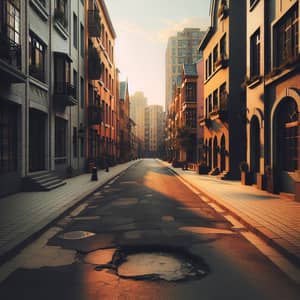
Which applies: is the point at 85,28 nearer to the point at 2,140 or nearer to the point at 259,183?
the point at 2,140

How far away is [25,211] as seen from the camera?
8.90 metres

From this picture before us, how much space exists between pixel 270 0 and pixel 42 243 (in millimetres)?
13978

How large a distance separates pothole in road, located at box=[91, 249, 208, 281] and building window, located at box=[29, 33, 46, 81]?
12194 mm

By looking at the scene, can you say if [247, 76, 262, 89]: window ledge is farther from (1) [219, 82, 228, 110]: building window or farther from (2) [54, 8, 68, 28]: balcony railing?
(2) [54, 8, 68, 28]: balcony railing

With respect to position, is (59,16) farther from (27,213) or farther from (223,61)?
(27,213)

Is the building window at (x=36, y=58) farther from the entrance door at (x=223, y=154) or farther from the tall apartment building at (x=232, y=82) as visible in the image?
the entrance door at (x=223, y=154)

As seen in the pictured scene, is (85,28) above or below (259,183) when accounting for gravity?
above

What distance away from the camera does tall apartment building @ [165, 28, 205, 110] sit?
125625 mm

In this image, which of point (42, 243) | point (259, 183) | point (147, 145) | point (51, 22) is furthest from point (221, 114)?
point (147, 145)

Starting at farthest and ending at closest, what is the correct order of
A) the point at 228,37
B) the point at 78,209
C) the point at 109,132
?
1. the point at 109,132
2. the point at 228,37
3. the point at 78,209

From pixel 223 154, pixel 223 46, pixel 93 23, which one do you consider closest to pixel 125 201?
pixel 223 154

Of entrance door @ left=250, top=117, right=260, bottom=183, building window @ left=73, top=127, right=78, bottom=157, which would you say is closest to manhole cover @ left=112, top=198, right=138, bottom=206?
entrance door @ left=250, top=117, right=260, bottom=183

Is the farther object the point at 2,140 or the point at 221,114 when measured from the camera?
the point at 221,114

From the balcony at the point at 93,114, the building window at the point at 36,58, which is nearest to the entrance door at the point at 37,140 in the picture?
the building window at the point at 36,58
